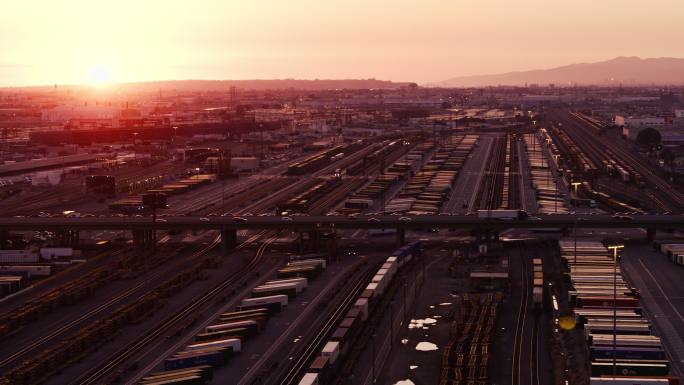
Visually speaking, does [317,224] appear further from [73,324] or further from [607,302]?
[607,302]

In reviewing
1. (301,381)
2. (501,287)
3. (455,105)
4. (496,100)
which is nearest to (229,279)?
(501,287)

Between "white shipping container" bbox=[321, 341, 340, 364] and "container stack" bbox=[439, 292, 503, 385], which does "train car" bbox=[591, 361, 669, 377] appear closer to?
"container stack" bbox=[439, 292, 503, 385]

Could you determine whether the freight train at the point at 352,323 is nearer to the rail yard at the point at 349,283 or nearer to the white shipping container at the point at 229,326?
the rail yard at the point at 349,283

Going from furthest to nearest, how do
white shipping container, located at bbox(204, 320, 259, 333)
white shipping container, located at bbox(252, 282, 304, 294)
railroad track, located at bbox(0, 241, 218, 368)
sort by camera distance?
white shipping container, located at bbox(252, 282, 304, 294), white shipping container, located at bbox(204, 320, 259, 333), railroad track, located at bbox(0, 241, 218, 368)

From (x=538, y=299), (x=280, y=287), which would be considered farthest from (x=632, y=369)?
(x=280, y=287)

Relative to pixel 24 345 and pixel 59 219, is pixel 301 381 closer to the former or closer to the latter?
pixel 24 345

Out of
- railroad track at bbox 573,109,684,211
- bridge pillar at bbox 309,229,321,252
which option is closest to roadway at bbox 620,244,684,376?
bridge pillar at bbox 309,229,321,252
